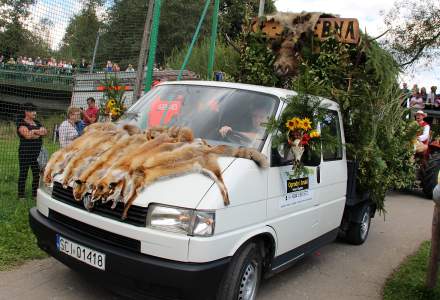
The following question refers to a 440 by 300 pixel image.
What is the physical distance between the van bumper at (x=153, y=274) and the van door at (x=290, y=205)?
0.80 meters

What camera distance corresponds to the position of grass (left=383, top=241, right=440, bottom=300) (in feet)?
15.4

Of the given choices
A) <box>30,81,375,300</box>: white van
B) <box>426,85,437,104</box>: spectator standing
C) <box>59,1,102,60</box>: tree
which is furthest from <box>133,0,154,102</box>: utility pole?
<box>426,85,437,104</box>: spectator standing

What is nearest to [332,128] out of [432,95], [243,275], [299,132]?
[299,132]

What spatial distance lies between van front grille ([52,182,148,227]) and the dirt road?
91 cm

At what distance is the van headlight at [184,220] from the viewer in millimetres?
3217

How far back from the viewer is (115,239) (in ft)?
11.2

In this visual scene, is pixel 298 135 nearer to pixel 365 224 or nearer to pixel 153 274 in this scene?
pixel 153 274

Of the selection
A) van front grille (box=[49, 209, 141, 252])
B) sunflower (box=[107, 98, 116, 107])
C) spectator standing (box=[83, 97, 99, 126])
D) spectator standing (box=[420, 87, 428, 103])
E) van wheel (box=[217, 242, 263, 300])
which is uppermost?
spectator standing (box=[420, 87, 428, 103])

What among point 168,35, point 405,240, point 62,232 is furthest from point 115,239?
point 168,35

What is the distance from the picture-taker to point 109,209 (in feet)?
11.4

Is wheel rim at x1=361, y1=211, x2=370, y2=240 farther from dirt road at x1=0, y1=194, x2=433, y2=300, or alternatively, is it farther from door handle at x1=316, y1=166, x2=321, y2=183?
door handle at x1=316, y1=166, x2=321, y2=183

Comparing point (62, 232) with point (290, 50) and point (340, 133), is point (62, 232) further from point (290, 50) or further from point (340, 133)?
Result: point (290, 50)

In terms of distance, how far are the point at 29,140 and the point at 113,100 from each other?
8.67 feet

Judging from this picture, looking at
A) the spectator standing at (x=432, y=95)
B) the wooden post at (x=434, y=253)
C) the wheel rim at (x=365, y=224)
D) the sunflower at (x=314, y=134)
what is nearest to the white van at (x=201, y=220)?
the sunflower at (x=314, y=134)
